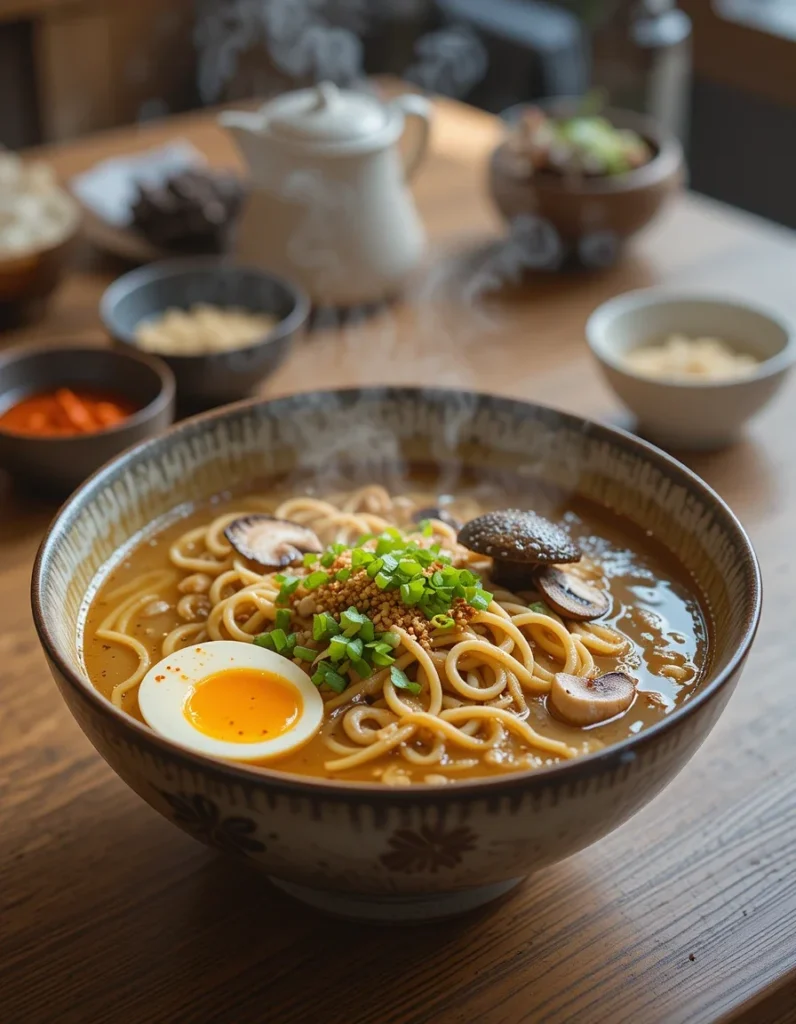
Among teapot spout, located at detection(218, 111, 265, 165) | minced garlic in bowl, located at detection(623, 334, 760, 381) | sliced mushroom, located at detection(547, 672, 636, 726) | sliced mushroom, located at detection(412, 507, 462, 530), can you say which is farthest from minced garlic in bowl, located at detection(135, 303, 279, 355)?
sliced mushroom, located at detection(547, 672, 636, 726)

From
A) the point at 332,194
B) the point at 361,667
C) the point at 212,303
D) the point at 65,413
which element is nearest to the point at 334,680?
the point at 361,667

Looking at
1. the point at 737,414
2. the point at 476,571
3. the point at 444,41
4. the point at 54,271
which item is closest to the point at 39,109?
the point at 444,41

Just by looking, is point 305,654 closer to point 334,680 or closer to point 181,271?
point 334,680

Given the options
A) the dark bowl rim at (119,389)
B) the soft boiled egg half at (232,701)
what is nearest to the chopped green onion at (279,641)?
the soft boiled egg half at (232,701)

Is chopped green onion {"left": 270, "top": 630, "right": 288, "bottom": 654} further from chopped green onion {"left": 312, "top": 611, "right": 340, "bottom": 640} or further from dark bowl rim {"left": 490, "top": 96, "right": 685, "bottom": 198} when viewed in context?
dark bowl rim {"left": 490, "top": 96, "right": 685, "bottom": 198}

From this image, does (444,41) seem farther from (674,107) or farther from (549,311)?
(549,311)
